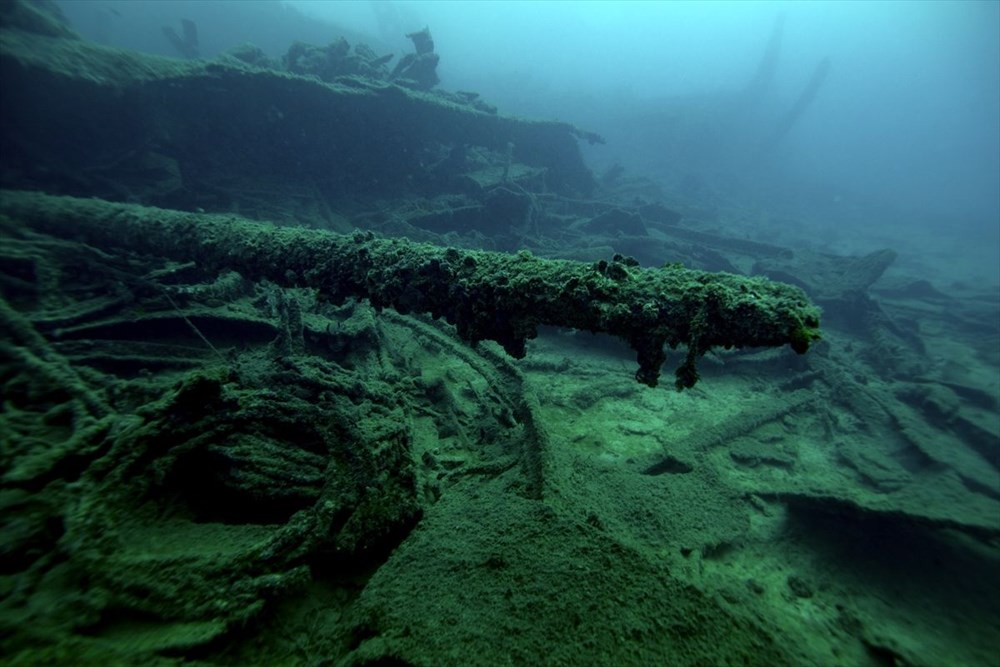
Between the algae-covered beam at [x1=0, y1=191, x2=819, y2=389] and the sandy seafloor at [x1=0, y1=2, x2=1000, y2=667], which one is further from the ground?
the algae-covered beam at [x1=0, y1=191, x2=819, y2=389]

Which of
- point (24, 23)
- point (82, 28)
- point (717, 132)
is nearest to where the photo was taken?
point (24, 23)

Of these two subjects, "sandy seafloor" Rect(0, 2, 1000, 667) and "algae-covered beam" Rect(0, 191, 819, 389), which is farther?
"algae-covered beam" Rect(0, 191, 819, 389)

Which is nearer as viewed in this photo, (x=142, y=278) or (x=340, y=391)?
(x=340, y=391)

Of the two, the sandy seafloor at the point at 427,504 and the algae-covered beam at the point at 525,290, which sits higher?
the algae-covered beam at the point at 525,290

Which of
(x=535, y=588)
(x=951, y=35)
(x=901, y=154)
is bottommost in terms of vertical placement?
(x=535, y=588)

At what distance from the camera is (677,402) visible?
247 inches

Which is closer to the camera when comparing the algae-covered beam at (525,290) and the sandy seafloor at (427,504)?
the sandy seafloor at (427,504)

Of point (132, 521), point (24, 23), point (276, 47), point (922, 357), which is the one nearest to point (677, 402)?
point (132, 521)

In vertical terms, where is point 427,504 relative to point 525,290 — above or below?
below

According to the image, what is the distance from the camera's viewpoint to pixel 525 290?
2.95 metres

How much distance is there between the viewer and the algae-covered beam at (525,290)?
2.43 meters

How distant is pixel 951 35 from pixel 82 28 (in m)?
171

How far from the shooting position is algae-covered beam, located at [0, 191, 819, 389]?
2.43 metres

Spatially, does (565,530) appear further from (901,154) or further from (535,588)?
(901,154)
